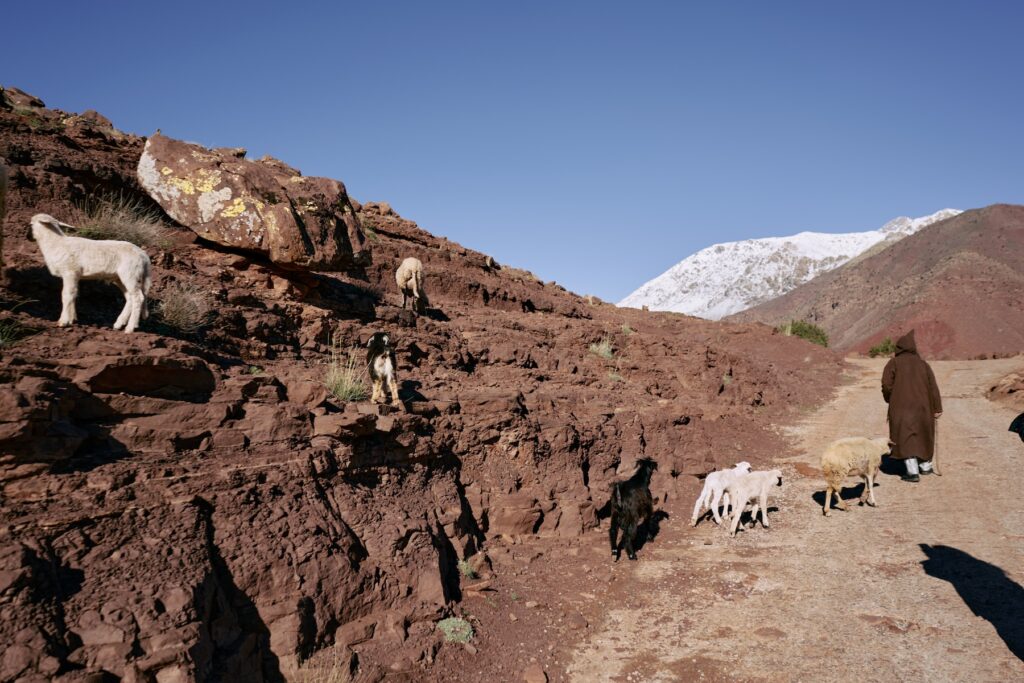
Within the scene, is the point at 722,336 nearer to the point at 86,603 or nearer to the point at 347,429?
the point at 347,429

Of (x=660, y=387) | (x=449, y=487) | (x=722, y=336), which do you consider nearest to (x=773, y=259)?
(x=722, y=336)

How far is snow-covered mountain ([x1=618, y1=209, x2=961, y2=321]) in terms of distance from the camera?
93062 millimetres

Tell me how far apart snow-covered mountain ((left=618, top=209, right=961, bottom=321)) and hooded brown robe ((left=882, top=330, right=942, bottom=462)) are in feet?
259

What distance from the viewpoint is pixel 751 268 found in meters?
102

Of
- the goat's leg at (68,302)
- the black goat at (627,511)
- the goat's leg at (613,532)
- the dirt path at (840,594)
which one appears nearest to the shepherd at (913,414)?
the dirt path at (840,594)

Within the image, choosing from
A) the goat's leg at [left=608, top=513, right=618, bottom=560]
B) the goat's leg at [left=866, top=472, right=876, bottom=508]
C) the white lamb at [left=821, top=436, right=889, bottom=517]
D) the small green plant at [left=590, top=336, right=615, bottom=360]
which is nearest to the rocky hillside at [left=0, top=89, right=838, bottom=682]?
the goat's leg at [left=608, top=513, right=618, bottom=560]

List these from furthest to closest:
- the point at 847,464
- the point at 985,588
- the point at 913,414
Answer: the point at 913,414 < the point at 847,464 < the point at 985,588

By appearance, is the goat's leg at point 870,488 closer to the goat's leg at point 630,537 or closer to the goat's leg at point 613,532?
the goat's leg at point 630,537

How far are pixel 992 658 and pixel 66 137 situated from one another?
472 inches

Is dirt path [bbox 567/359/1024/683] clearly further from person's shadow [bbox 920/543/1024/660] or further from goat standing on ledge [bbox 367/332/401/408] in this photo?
goat standing on ledge [bbox 367/332/401/408]

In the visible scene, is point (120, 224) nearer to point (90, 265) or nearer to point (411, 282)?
point (90, 265)

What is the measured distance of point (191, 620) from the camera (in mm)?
3574

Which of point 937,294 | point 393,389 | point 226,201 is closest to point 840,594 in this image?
point 393,389

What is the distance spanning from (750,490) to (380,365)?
16.0 ft
